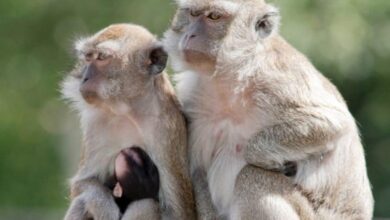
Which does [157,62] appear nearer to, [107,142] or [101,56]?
[101,56]

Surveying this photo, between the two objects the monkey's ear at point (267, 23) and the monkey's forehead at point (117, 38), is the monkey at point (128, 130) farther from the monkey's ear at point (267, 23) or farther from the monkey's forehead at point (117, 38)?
the monkey's ear at point (267, 23)

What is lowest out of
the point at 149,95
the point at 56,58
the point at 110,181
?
the point at 56,58

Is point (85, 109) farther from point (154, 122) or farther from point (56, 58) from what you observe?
point (56, 58)

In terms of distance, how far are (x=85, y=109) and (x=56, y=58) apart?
14.9 meters

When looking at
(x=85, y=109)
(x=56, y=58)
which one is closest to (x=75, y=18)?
(x=56, y=58)

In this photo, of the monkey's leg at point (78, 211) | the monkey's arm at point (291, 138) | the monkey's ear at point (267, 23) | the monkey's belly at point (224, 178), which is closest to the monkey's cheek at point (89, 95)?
the monkey's leg at point (78, 211)

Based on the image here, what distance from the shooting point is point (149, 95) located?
12.2 metres

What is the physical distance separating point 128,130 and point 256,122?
1019 mm

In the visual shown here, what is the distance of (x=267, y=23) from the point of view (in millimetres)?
12312

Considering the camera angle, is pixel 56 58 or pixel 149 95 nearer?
pixel 149 95

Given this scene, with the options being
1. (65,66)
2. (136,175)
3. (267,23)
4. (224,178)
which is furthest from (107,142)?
(65,66)

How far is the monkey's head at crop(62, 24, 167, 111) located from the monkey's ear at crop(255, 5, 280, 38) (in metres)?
0.79

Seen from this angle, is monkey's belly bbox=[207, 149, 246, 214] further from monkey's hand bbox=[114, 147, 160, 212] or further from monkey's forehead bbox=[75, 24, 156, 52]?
monkey's forehead bbox=[75, 24, 156, 52]

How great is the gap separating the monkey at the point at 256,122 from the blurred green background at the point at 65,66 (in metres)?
8.51
